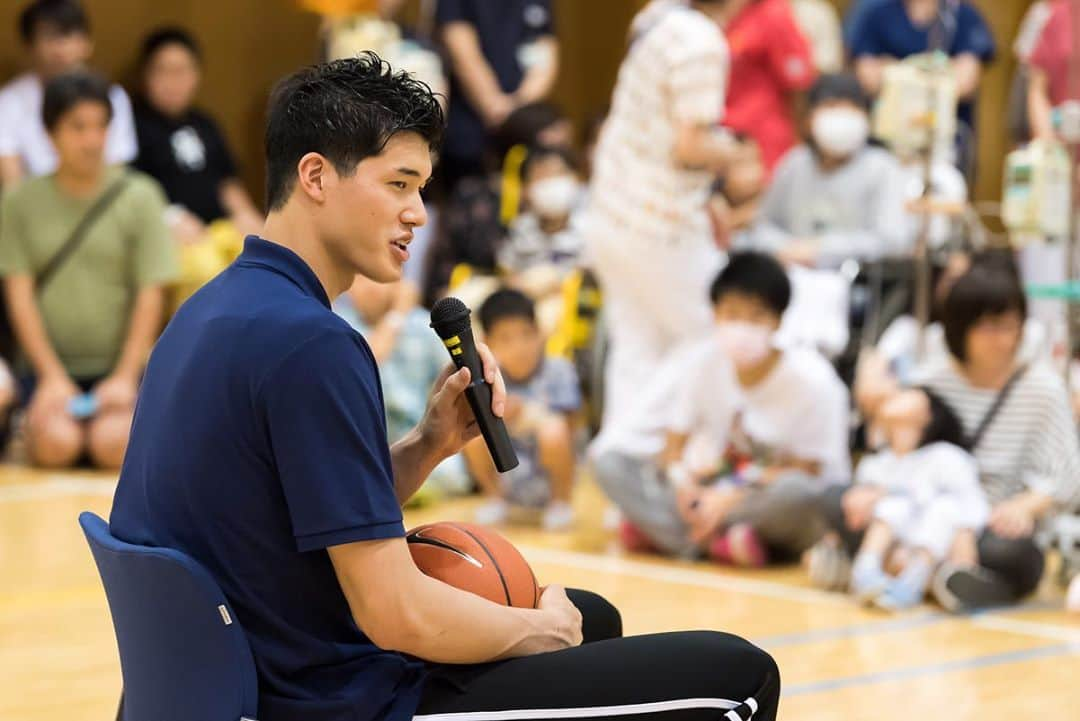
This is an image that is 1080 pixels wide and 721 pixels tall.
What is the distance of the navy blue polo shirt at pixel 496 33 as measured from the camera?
29.7 ft

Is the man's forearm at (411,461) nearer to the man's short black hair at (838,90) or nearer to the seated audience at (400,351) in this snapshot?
the seated audience at (400,351)

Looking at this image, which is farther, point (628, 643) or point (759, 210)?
point (759, 210)

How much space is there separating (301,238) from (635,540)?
11.8 feet

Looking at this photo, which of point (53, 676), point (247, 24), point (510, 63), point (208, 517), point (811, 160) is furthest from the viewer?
point (247, 24)

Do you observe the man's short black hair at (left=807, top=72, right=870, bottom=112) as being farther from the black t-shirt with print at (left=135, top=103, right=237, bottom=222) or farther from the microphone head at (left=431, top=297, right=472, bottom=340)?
the microphone head at (left=431, top=297, right=472, bottom=340)

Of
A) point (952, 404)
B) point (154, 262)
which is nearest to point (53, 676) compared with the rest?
point (952, 404)

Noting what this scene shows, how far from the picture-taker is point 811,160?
25.5ft

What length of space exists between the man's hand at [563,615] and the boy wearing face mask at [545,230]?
5161 mm

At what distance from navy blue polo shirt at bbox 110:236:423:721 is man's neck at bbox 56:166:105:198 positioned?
562 centimetres

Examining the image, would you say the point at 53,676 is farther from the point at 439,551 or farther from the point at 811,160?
the point at 811,160

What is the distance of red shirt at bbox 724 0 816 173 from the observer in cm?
816

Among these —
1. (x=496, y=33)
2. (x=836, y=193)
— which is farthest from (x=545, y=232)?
(x=496, y=33)

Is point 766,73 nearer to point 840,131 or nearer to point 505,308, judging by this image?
point 840,131

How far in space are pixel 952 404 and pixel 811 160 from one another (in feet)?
8.58
